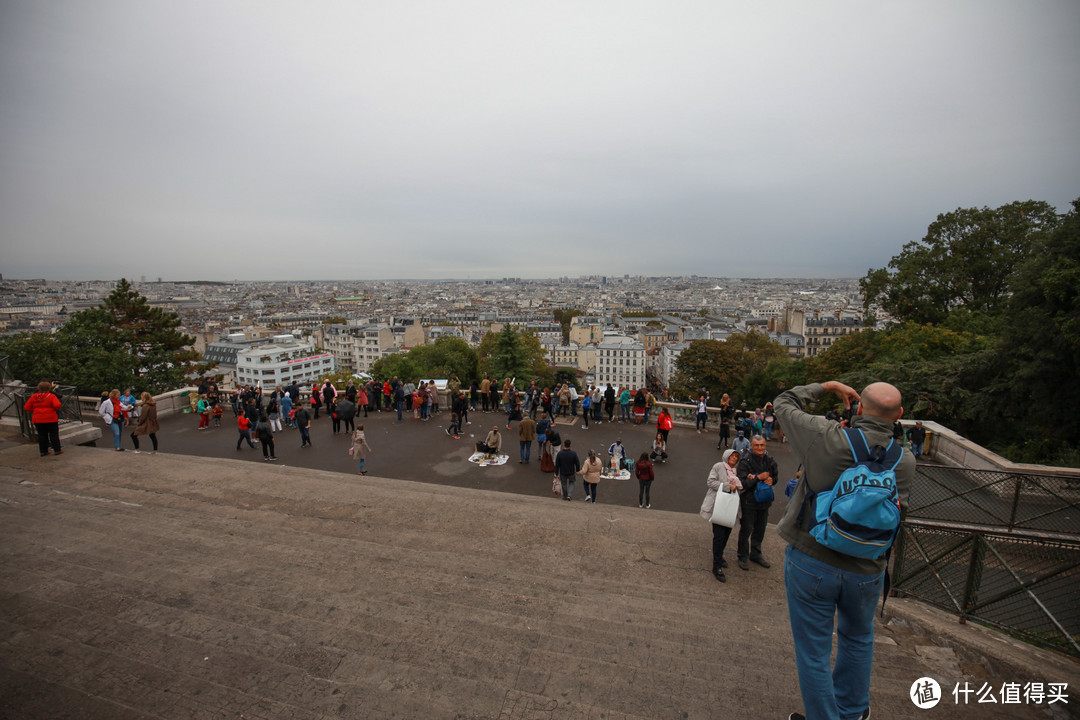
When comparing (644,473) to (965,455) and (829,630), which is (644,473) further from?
(965,455)

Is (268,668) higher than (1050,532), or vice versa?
(268,668)

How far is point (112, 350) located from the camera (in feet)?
78.7

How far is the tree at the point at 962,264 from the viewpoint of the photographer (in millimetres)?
25359

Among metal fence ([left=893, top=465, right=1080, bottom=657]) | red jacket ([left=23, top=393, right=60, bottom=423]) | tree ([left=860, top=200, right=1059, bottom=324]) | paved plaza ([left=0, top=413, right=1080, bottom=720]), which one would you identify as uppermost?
tree ([left=860, top=200, right=1059, bottom=324])

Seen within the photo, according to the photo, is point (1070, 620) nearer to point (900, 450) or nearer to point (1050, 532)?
point (900, 450)

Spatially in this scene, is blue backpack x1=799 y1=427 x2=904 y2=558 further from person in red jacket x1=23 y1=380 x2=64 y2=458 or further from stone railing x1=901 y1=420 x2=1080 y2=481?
person in red jacket x1=23 y1=380 x2=64 y2=458

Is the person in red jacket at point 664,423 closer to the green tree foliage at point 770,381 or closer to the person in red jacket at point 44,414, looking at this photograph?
the person in red jacket at point 44,414

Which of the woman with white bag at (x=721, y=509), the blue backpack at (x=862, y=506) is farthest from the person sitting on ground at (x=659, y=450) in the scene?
the blue backpack at (x=862, y=506)

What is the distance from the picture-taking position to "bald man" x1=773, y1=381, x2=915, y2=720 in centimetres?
254

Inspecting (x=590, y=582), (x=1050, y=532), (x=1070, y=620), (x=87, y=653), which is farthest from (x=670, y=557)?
(x=1050, y=532)

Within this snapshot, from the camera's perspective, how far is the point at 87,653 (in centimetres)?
340

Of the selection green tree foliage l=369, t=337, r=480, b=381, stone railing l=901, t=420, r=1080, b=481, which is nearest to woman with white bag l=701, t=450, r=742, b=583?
stone railing l=901, t=420, r=1080, b=481

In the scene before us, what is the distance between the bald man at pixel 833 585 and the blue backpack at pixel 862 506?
0.20 ft

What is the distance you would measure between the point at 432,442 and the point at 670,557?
8.57 meters
